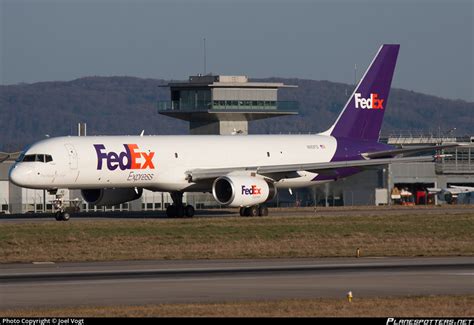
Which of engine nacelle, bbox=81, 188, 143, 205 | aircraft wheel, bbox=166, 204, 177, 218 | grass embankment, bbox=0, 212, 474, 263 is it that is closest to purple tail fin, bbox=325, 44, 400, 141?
aircraft wheel, bbox=166, 204, 177, 218

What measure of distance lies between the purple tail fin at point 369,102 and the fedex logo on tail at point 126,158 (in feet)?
45.5

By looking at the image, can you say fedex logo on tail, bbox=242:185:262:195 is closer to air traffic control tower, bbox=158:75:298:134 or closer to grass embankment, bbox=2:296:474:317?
grass embankment, bbox=2:296:474:317

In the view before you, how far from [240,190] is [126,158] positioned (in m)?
5.88

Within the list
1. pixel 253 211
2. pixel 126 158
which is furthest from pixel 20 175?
pixel 253 211

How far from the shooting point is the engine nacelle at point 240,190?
56.9 metres

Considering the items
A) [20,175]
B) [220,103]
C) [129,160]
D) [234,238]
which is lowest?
[234,238]

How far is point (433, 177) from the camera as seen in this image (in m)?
96.4

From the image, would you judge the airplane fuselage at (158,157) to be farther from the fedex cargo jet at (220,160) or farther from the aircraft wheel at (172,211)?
the aircraft wheel at (172,211)

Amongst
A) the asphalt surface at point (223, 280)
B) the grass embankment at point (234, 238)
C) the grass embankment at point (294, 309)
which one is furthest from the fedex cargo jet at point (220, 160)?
the grass embankment at point (294, 309)

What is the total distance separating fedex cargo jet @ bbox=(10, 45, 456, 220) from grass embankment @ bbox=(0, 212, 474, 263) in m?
2.52

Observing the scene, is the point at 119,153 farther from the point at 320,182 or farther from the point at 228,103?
the point at 228,103

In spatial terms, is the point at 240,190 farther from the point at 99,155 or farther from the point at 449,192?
the point at 449,192

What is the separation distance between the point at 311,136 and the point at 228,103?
93.1 ft

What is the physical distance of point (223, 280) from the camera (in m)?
30.1
